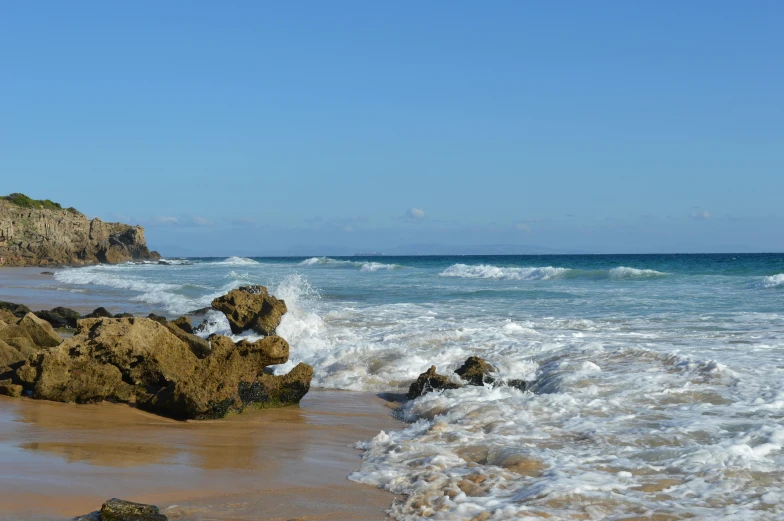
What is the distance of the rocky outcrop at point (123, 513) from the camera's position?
13.9 feet

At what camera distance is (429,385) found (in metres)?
8.73

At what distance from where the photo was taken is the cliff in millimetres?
64812

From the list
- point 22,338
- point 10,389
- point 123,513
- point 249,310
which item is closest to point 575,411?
point 123,513

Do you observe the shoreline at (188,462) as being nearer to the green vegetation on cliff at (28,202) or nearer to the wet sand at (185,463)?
the wet sand at (185,463)

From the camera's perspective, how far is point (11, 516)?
4.21 meters

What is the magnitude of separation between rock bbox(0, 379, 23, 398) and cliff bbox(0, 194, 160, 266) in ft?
191

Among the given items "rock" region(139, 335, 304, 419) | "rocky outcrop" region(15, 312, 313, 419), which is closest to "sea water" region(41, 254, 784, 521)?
"rock" region(139, 335, 304, 419)

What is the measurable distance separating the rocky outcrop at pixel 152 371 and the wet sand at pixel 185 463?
21cm

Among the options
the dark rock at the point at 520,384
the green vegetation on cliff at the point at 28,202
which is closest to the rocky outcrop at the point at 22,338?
the dark rock at the point at 520,384

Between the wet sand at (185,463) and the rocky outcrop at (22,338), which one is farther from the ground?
the rocky outcrop at (22,338)

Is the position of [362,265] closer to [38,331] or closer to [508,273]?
[508,273]

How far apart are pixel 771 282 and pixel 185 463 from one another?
2660cm

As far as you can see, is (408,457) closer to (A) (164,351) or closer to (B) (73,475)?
(B) (73,475)

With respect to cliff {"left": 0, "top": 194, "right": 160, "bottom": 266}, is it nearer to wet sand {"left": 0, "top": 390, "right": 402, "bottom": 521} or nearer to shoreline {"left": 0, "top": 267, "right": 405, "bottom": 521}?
shoreline {"left": 0, "top": 267, "right": 405, "bottom": 521}
